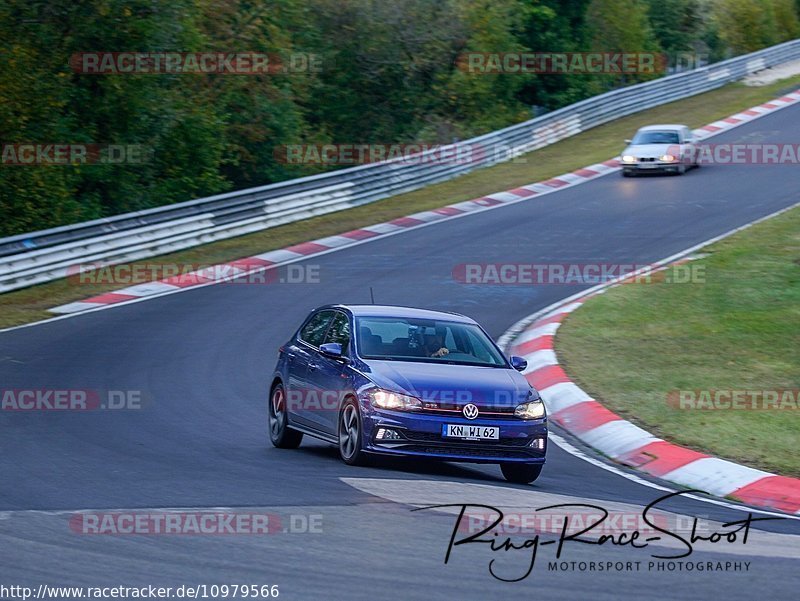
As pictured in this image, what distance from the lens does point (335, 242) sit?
25797mm

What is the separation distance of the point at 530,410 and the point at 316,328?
2848mm

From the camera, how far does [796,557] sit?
7.60 meters

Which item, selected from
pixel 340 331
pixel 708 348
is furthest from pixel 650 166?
pixel 340 331

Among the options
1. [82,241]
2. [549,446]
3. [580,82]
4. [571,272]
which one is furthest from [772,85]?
[549,446]

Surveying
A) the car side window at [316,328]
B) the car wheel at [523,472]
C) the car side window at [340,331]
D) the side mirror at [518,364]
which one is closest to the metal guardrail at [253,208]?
the car side window at [316,328]

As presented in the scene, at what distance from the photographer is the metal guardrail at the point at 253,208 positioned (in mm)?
21984

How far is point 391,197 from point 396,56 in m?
11.9

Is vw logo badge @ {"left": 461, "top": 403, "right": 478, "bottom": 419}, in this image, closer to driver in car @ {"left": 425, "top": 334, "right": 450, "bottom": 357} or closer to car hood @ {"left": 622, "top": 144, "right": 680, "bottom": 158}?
driver in car @ {"left": 425, "top": 334, "right": 450, "bottom": 357}

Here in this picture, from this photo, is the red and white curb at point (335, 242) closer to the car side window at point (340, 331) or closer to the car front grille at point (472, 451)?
the car side window at point (340, 331)

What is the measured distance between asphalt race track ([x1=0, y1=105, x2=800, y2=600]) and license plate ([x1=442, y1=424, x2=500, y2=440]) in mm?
362

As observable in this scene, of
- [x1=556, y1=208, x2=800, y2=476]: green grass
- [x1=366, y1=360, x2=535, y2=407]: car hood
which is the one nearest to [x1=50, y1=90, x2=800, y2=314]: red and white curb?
[x1=556, y1=208, x2=800, y2=476]: green grass

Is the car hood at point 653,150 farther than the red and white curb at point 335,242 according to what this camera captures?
Yes

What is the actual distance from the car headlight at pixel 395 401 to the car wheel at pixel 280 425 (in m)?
1.82

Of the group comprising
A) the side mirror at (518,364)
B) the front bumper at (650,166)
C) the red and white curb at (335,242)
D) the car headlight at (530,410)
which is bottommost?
the red and white curb at (335,242)
